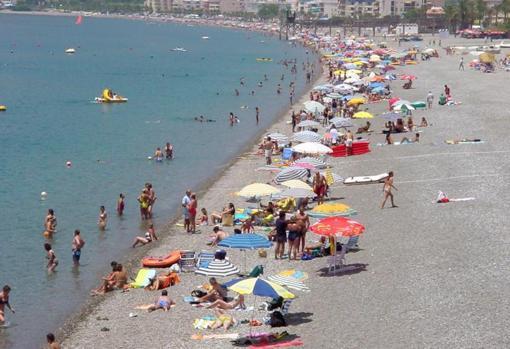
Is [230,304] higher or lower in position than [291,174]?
lower

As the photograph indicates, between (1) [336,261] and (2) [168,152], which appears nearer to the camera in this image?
(1) [336,261]

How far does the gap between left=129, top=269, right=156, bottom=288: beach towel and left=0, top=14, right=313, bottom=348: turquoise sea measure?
1.42 meters

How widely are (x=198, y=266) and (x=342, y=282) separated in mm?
4216

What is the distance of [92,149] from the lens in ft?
158

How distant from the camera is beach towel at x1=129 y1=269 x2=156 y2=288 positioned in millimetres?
22750

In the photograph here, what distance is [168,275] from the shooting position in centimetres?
2283

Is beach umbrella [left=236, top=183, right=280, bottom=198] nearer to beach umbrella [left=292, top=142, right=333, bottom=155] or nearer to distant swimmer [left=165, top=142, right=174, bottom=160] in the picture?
beach umbrella [left=292, top=142, right=333, bottom=155]

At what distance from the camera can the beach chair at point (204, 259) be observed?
2338 cm

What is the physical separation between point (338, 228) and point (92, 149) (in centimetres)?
2918

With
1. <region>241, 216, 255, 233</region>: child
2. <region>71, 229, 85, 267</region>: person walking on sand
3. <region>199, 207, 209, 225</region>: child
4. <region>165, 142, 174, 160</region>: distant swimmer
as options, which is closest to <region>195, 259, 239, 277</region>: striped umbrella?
<region>241, 216, 255, 233</region>: child

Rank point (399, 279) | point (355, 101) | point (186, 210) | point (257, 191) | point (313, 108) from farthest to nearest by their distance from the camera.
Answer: point (355, 101)
point (313, 108)
point (186, 210)
point (257, 191)
point (399, 279)

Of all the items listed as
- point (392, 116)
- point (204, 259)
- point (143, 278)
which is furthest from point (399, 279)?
point (392, 116)

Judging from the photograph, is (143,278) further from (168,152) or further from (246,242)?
(168,152)

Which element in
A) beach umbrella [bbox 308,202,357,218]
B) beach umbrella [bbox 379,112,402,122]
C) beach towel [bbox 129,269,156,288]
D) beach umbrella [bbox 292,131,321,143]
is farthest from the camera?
beach umbrella [bbox 379,112,402,122]
